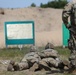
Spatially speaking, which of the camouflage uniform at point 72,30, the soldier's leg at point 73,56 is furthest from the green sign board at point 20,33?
the soldier's leg at point 73,56

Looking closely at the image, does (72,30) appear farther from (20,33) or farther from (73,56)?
(20,33)

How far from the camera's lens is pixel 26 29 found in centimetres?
2153

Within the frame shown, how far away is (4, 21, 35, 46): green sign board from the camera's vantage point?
21.0 meters

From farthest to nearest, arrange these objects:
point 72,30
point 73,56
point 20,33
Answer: point 20,33
point 72,30
point 73,56

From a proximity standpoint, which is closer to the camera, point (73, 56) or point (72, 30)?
point (73, 56)

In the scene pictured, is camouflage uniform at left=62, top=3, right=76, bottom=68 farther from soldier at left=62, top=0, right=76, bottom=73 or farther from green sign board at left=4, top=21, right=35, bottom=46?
green sign board at left=4, top=21, right=35, bottom=46

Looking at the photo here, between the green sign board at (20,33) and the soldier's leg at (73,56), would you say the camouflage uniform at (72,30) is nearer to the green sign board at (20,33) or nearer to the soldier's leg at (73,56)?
the soldier's leg at (73,56)

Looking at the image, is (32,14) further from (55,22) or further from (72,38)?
(72,38)

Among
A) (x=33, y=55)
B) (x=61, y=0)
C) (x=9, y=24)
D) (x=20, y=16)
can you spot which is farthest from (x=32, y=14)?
(x=33, y=55)

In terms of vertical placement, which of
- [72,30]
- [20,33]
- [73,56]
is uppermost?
[72,30]

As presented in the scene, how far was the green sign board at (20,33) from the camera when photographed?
68.8 feet

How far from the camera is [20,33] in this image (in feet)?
70.6

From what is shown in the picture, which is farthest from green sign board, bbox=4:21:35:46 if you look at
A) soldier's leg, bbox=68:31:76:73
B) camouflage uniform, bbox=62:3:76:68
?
soldier's leg, bbox=68:31:76:73

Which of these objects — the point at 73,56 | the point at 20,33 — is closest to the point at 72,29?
the point at 73,56
